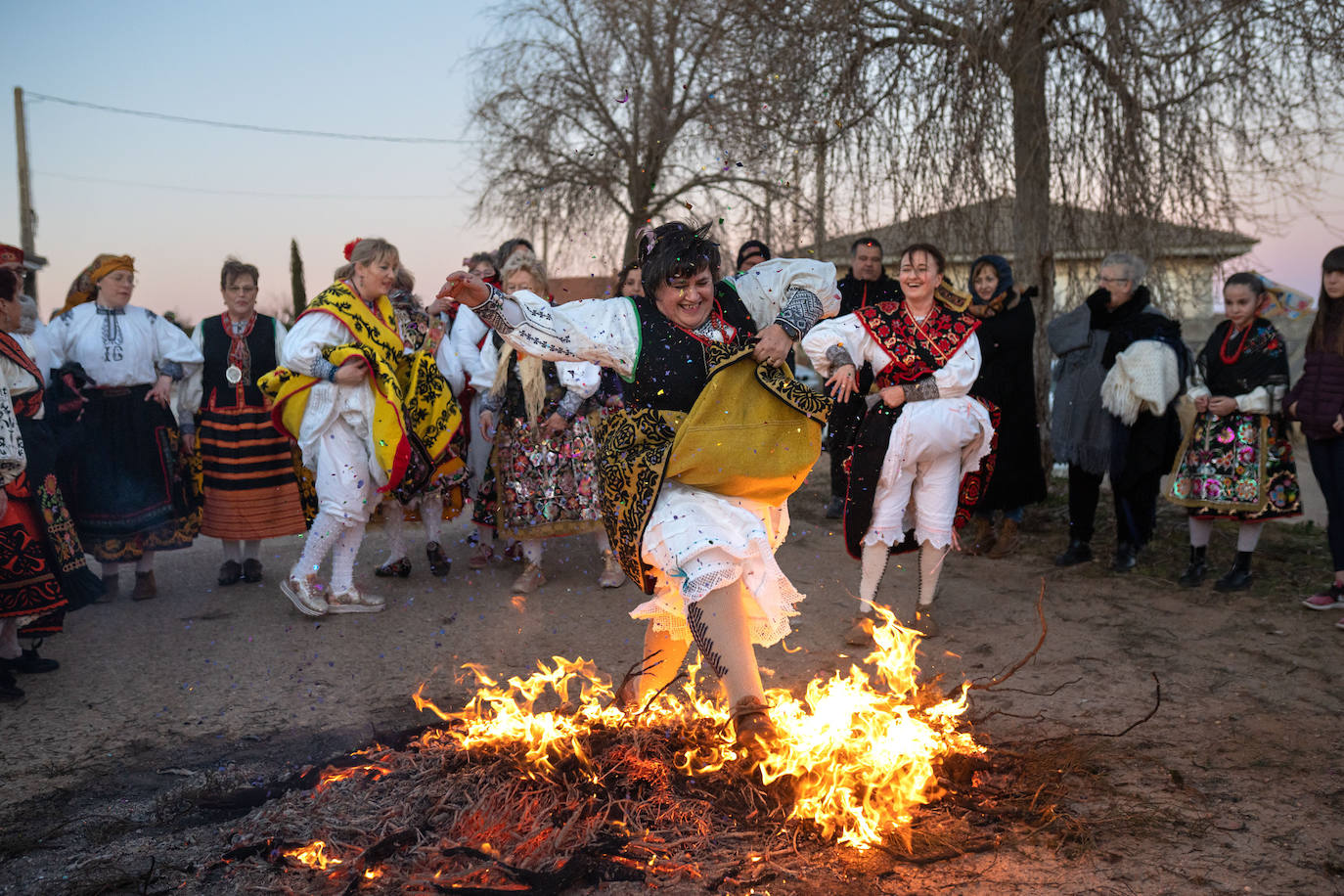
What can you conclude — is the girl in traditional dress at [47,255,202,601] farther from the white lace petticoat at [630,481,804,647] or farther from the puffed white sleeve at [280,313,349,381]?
the white lace petticoat at [630,481,804,647]

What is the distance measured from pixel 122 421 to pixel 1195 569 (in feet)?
22.8

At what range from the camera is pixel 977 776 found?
3.36 m

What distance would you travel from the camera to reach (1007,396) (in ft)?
24.4

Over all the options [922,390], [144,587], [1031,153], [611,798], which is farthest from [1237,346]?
[144,587]

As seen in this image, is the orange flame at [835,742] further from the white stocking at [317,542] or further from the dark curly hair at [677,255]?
the white stocking at [317,542]

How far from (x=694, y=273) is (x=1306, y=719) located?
3049 millimetres

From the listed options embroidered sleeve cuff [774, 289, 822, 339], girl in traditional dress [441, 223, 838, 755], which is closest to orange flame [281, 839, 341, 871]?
girl in traditional dress [441, 223, 838, 755]

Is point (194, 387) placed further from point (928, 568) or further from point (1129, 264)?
point (1129, 264)

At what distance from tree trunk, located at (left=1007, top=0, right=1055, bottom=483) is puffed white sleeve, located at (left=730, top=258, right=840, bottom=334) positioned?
15.0 ft

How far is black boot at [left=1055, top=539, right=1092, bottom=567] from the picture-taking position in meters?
7.06

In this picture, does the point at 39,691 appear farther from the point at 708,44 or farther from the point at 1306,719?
the point at 708,44

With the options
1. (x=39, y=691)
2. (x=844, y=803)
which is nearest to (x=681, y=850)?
(x=844, y=803)

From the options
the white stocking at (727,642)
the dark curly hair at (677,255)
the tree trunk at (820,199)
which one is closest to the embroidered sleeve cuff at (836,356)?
the dark curly hair at (677,255)

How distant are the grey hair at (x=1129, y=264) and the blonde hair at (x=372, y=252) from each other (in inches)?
184
